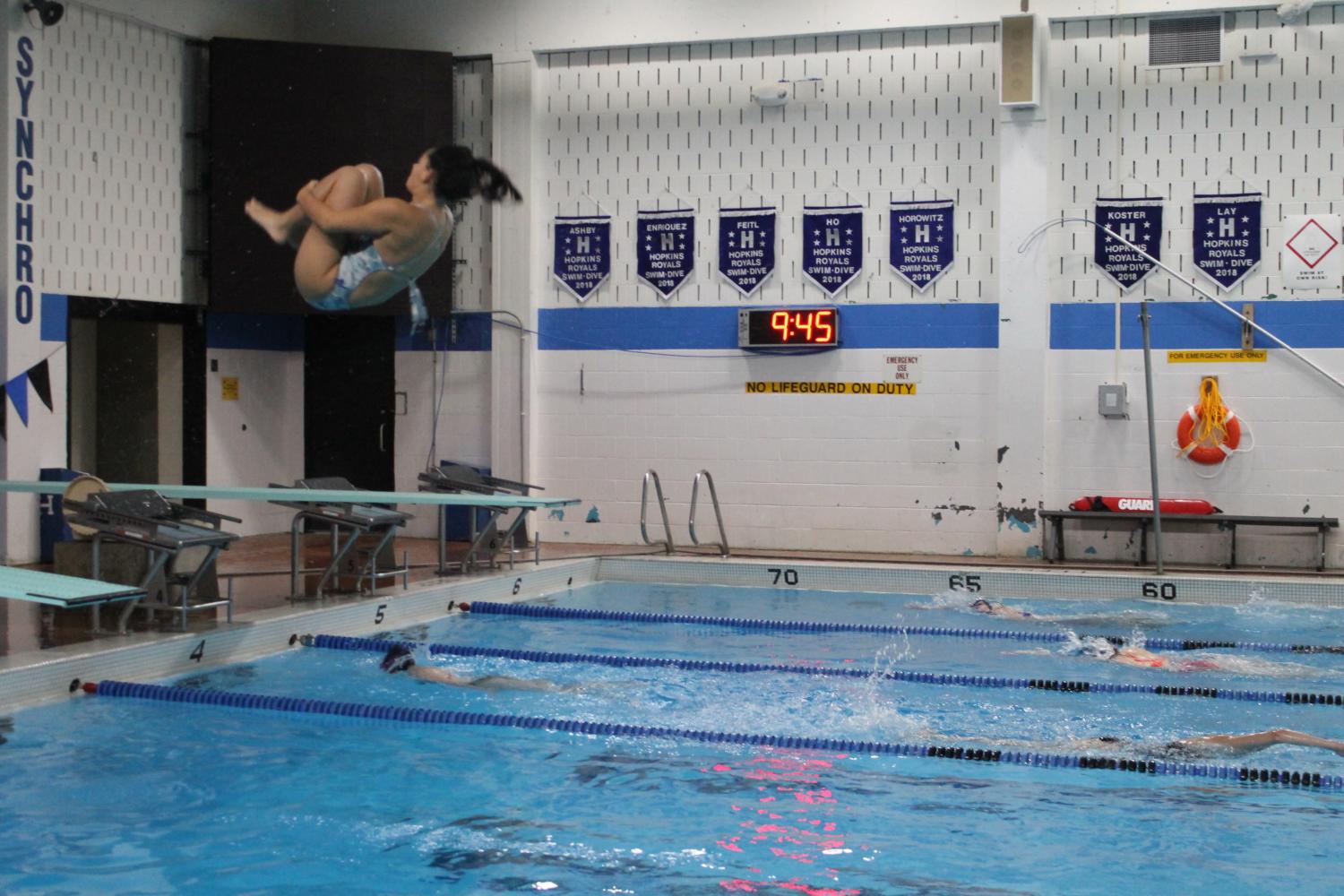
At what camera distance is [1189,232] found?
1084 cm

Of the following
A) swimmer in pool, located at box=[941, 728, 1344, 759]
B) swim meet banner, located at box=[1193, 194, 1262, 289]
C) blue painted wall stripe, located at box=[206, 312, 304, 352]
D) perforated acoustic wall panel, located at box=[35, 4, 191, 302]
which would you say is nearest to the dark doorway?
blue painted wall stripe, located at box=[206, 312, 304, 352]

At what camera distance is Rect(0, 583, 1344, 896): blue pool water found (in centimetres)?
408

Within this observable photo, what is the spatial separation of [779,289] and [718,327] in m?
0.61

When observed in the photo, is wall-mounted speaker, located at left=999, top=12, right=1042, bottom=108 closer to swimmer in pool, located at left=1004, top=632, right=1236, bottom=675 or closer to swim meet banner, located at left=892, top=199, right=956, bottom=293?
swim meet banner, located at left=892, top=199, right=956, bottom=293

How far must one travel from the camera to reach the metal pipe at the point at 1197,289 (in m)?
10.5

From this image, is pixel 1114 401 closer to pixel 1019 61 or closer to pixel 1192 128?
pixel 1192 128

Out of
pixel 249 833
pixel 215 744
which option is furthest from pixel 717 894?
pixel 215 744

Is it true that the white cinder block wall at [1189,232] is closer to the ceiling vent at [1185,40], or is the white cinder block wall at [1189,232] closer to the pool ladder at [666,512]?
the ceiling vent at [1185,40]

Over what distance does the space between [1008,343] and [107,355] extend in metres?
7.58

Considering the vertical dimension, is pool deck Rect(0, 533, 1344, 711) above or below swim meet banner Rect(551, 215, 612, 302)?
below

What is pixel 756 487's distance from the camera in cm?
1188

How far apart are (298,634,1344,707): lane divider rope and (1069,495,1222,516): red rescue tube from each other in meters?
4.05

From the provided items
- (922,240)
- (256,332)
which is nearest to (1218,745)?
(922,240)

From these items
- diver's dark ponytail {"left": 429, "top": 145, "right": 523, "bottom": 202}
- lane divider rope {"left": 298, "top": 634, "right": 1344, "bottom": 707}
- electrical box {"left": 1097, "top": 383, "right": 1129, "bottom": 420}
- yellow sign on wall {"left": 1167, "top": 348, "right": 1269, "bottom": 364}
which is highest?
diver's dark ponytail {"left": 429, "top": 145, "right": 523, "bottom": 202}
